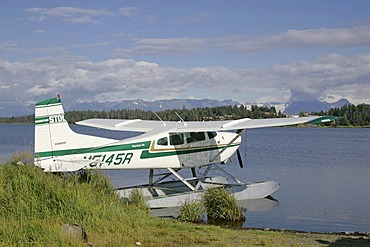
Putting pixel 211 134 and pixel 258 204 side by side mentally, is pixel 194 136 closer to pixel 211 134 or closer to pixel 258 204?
pixel 211 134

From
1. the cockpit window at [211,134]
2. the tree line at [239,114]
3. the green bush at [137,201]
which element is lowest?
the green bush at [137,201]

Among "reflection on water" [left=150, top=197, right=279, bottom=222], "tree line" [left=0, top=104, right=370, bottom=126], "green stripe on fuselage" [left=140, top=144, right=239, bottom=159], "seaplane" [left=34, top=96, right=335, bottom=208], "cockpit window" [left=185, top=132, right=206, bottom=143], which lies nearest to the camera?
"seaplane" [left=34, top=96, right=335, bottom=208]

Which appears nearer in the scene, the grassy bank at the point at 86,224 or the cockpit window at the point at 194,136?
the grassy bank at the point at 86,224

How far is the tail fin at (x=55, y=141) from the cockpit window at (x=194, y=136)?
2617 mm

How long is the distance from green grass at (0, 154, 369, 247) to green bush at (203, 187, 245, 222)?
2177 millimetres

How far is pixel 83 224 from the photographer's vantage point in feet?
22.5

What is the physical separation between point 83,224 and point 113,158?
4.72 metres

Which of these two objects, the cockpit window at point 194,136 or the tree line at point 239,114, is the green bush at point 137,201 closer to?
the cockpit window at point 194,136

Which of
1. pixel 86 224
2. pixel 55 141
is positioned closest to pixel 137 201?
pixel 55 141

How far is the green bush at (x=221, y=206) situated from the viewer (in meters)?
10.5

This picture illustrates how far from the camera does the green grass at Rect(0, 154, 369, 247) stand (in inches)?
237

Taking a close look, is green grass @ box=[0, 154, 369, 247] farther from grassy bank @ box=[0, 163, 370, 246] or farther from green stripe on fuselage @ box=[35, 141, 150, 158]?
green stripe on fuselage @ box=[35, 141, 150, 158]

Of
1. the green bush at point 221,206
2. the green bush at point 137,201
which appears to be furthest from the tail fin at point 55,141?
the green bush at point 221,206

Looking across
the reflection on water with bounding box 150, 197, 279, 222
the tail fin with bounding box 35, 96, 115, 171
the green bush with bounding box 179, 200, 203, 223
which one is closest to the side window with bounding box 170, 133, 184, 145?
the reflection on water with bounding box 150, 197, 279, 222
